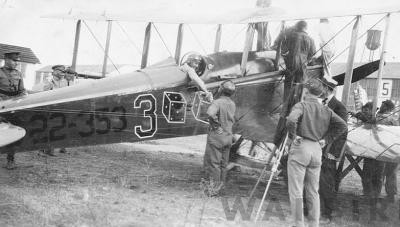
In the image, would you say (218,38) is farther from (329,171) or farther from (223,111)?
(329,171)

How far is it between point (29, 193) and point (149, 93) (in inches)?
87.2

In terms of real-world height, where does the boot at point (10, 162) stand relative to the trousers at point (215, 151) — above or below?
below

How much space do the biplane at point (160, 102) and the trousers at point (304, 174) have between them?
1.45 metres

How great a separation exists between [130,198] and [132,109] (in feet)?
4.28

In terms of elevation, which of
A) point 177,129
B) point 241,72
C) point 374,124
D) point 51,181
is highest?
point 241,72

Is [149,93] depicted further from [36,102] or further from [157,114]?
[36,102]

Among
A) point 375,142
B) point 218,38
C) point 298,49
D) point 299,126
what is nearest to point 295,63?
point 298,49

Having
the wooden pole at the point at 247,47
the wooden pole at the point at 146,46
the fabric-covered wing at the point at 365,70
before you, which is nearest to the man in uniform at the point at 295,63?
the wooden pole at the point at 247,47

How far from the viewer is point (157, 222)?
196 inches

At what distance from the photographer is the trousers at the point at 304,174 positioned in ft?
16.4

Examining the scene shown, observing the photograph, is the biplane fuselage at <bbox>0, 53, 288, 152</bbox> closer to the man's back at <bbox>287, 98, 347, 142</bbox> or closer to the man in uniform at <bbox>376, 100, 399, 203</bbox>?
the man's back at <bbox>287, 98, 347, 142</bbox>

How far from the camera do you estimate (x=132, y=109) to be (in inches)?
244

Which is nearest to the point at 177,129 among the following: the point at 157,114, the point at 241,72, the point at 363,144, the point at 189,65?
the point at 157,114

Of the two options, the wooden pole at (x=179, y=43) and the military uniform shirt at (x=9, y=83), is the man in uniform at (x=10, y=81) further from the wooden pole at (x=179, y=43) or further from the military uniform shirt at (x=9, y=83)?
the wooden pole at (x=179, y=43)
